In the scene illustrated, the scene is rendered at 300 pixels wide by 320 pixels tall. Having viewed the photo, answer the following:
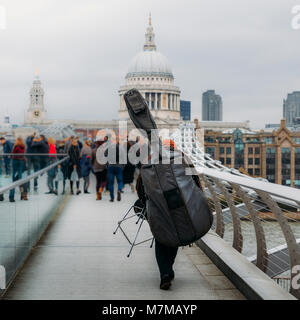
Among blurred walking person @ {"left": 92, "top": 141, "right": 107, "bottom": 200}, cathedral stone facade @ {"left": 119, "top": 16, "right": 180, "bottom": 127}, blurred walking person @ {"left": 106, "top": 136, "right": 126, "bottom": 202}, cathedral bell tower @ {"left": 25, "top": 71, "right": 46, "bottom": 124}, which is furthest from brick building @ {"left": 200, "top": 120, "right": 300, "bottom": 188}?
blurred walking person @ {"left": 106, "top": 136, "right": 126, "bottom": 202}

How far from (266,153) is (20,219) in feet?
304

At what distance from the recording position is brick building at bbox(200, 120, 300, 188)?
9431cm

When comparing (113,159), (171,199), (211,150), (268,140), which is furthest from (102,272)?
(268,140)

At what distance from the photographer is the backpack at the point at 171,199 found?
4578 millimetres

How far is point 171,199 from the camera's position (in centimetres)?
458

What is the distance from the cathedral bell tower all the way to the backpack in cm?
13695

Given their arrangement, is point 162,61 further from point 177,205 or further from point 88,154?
point 177,205

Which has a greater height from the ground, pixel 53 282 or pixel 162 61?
pixel 162 61

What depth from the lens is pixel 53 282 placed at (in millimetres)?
5285

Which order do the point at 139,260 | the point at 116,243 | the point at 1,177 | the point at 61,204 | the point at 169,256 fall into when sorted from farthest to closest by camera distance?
the point at 61,204
the point at 1,177
the point at 116,243
the point at 139,260
the point at 169,256

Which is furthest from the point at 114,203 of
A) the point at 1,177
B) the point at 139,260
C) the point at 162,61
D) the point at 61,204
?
the point at 162,61

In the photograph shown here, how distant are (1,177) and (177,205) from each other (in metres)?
5.83

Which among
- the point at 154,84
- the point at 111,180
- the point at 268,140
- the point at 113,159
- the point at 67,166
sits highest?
the point at 154,84

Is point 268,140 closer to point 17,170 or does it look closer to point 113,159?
point 113,159
